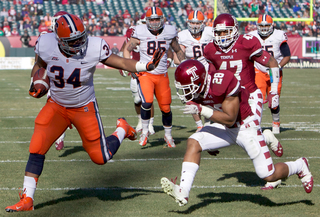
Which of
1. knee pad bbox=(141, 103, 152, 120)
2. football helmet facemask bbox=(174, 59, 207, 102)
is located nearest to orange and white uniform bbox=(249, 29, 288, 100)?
knee pad bbox=(141, 103, 152, 120)

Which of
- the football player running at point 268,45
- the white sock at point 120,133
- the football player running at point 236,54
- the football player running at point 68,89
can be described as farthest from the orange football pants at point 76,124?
the football player running at point 268,45

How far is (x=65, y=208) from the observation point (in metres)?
3.89

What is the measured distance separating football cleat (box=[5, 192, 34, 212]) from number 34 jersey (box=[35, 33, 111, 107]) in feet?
3.03

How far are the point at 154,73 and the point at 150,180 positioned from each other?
2.28 m

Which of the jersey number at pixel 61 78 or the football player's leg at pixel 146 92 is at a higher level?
the jersey number at pixel 61 78

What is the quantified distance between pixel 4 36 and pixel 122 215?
2059cm

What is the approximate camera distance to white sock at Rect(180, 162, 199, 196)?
3568 millimetres

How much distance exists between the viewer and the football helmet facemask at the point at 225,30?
14.9 ft

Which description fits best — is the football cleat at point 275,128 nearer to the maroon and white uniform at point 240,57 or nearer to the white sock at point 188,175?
the maroon and white uniform at point 240,57

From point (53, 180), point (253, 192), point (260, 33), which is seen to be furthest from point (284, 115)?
point (53, 180)

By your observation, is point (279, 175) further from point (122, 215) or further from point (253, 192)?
point (122, 215)

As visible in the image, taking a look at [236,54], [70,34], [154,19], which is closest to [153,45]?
[154,19]

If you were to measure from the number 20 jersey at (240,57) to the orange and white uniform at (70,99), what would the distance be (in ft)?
4.32

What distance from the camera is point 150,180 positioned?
4.75 meters
